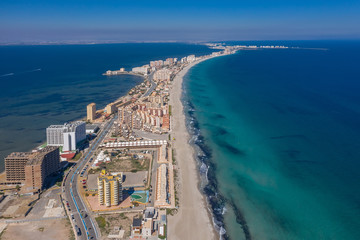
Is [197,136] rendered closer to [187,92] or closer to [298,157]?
[298,157]

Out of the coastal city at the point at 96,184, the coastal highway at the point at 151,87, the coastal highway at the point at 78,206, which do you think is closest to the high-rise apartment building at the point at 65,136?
the coastal city at the point at 96,184

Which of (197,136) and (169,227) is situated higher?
(197,136)

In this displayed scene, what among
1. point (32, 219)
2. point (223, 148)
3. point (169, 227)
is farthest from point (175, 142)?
point (32, 219)

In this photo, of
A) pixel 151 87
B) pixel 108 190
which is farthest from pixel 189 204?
pixel 151 87

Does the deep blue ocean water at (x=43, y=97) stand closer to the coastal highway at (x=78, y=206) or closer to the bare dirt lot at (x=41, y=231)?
the coastal highway at (x=78, y=206)

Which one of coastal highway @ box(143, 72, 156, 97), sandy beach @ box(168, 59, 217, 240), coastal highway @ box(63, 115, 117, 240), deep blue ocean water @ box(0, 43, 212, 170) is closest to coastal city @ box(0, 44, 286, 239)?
coastal highway @ box(63, 115, 117, 240)

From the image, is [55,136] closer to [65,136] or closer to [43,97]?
[65,136]
